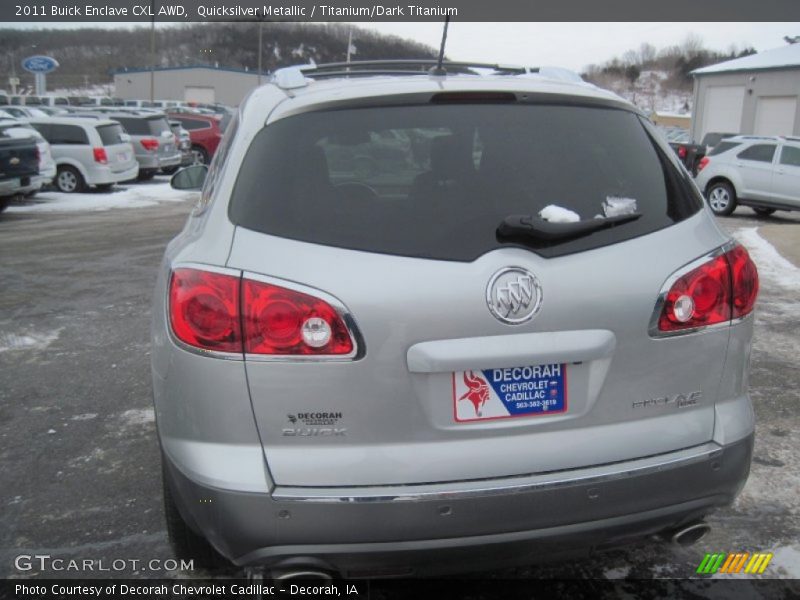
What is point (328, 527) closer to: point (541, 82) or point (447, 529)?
point (447, 529)

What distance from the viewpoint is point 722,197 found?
53.4ft

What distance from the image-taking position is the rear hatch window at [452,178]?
2189 mm

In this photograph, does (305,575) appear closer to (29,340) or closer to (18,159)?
(29,340)

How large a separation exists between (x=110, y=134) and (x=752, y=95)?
2740 cm

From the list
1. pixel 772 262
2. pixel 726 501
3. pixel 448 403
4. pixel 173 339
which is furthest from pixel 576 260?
pixel 772 262

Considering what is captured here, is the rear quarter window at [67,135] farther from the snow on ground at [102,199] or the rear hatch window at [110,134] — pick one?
the snow on ground at [102,199]

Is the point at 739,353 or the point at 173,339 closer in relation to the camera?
the point at 173,339

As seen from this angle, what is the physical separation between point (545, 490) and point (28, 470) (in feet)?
8.83

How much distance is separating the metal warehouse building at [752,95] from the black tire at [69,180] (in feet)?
89.7

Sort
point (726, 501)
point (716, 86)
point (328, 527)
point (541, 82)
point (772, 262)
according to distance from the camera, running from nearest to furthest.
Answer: point (328, 527) → point (726, 501) → point (541, 82) → point (772, 262) → point (716, 86)

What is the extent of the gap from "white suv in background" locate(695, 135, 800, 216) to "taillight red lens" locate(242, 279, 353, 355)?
1535cm

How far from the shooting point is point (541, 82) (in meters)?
2.64

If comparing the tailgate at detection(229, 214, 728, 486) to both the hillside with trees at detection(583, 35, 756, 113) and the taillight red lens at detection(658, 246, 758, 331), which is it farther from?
the hillside with trees at detection(583, 35, 756, 113)

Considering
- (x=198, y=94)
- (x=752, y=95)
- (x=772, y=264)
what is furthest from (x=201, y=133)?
(x=198, y=94)
